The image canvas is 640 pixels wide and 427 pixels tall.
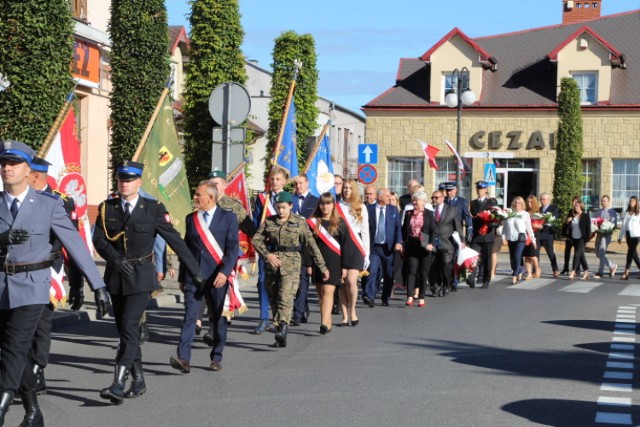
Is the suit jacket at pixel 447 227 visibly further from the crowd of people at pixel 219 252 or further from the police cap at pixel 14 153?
the police cap at pixel 14 153

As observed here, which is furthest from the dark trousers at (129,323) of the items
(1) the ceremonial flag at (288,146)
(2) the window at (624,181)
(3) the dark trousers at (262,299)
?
(2) the window at (624,181)

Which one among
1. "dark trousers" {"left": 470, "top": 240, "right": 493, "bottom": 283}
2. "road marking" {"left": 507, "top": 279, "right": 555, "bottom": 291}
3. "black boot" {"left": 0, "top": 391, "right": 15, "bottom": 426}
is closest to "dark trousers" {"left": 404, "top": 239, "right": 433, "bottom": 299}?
"dark trousers" {"left": 470, "top": 240, "right": 493, "bottom": 283}

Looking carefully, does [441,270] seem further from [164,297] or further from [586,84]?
[586,84]

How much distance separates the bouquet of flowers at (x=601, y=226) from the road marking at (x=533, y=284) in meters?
2.12

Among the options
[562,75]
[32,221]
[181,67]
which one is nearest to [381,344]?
[32,221]

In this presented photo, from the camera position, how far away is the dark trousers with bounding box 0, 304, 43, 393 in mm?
7020

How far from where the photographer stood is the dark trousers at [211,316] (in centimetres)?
999

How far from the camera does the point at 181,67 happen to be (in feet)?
132

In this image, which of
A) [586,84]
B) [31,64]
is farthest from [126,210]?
[586,84]

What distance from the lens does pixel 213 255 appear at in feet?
34.5

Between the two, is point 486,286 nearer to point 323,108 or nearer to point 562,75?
point 562,75

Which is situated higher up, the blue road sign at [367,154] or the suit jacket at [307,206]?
the blue road sign at [367,154]

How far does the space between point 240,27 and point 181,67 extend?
15.8m

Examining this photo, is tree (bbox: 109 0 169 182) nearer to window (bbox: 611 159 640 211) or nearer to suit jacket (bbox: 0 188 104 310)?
suit jacket (bbox: 0 188 104 310)
